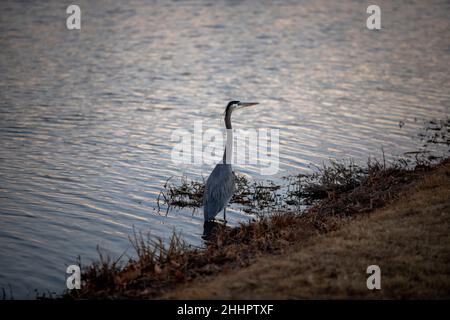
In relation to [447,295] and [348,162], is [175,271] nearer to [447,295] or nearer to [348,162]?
[447,295]

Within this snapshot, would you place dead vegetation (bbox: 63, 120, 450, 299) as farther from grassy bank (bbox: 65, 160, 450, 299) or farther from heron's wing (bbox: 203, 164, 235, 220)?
heron's wing (bbox: 203, 164, 235, 220)

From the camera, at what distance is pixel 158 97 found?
19938mm

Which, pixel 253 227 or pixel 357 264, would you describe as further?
pixel 253 227

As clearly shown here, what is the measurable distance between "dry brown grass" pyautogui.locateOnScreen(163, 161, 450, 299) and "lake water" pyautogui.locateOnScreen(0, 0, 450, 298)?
272 cm

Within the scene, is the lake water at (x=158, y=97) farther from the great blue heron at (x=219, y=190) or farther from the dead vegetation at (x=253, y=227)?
the dead vegetation at (x=253, y=227)

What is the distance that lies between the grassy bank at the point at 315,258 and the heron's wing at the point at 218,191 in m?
0.45

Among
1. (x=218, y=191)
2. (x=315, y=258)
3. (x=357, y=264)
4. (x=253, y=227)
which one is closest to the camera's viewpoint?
(x=357, y=264)

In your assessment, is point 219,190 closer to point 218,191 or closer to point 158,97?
point 218,191

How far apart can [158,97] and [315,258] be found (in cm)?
1374

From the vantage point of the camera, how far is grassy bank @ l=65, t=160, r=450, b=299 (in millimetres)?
6305

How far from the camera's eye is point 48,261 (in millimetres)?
8852

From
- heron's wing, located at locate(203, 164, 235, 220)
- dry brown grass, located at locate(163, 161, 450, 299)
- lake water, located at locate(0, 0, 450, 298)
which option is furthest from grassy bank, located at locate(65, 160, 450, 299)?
lake water, located at locate(0, 0, 450, 298)

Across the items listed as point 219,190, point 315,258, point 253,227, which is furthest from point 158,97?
point 315,258
